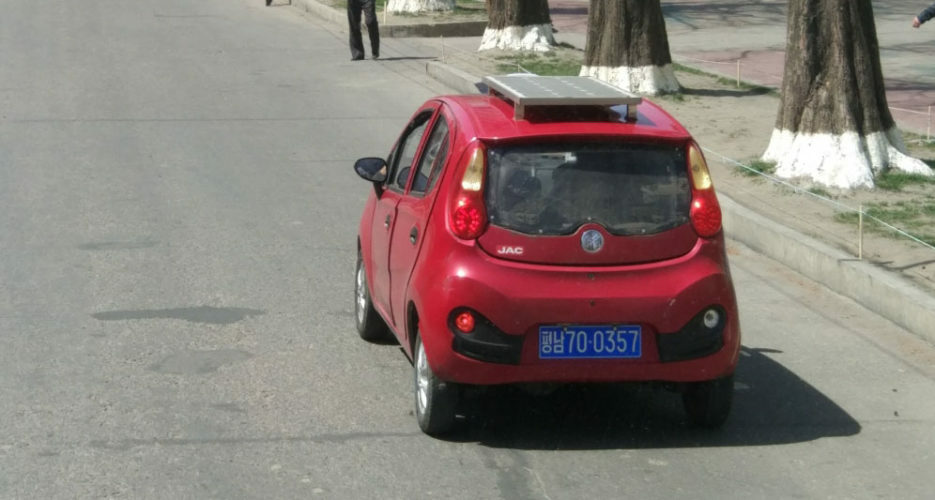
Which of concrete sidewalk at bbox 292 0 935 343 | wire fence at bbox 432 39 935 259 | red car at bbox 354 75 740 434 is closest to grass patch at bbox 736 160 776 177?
wire fence at bbox 432 39 935 259

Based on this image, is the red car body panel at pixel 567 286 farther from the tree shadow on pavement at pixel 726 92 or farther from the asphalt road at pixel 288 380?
the tree shadow on pavement at pixel 726 92

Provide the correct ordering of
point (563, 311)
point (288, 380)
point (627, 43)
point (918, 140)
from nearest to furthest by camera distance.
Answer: point (563, 311)
point (288, 380)
point (918, 140)
point (627, 43)

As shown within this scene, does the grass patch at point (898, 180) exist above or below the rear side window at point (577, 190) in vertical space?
below

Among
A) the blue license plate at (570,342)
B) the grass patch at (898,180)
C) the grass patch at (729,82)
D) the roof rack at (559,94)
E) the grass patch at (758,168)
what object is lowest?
the grass patch at (729,82)

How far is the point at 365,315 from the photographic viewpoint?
8.16 m

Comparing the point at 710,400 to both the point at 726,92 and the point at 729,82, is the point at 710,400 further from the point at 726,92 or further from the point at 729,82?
the point at 729,82

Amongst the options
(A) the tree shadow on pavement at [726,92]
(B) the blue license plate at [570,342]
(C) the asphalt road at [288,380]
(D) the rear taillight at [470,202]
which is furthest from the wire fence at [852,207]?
(D) the rear taillight at [470,202]

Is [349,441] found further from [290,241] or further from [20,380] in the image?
[290,241]

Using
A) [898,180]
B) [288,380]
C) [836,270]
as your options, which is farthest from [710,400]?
[898,180]

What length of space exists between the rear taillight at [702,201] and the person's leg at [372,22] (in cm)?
1559

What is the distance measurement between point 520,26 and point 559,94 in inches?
605

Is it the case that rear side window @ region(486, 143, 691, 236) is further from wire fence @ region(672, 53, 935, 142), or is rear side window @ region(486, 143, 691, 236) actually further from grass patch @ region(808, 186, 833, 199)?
wire fence @ region(672, 53, 935, 142)

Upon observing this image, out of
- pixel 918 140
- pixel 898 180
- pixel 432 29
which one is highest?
pixel 898 180

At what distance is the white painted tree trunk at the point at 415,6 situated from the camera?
1051 inches
